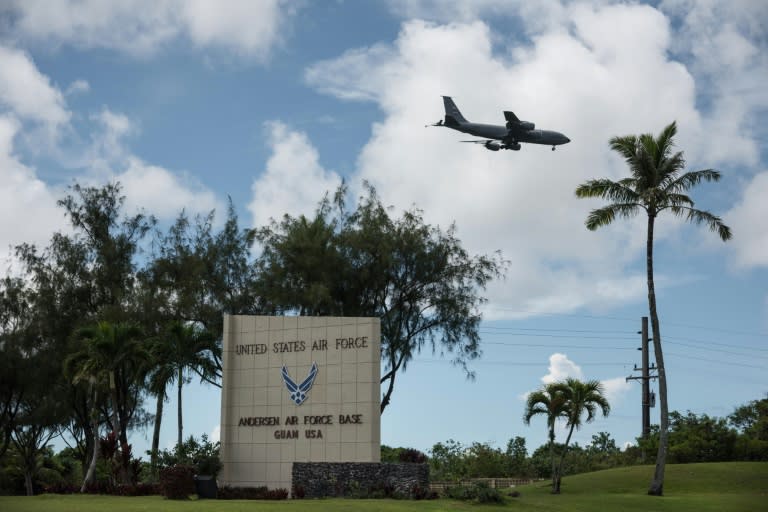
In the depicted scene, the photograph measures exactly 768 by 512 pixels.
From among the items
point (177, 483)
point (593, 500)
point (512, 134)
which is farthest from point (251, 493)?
point (512, 134)

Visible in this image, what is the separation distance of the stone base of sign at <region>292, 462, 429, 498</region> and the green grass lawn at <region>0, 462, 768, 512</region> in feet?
6.83

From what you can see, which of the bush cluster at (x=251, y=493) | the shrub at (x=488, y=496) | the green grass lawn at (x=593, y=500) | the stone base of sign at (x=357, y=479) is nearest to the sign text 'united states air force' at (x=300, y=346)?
the stone base of sign at (x=357, y=479)

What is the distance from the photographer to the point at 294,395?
118ft

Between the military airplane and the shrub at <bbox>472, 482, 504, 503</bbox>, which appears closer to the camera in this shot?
the shrub at <bbox>472, 482, 504, 503</bbox>

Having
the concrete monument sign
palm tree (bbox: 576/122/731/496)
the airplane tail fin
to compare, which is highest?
the airplane tail fin

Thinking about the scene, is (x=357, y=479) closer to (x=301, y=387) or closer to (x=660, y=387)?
(x=301, y=387)

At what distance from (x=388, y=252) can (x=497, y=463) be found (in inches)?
590

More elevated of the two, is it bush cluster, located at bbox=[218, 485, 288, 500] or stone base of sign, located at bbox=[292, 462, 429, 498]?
stone base of sign, located at bbox=[292, 462, 429, 498]

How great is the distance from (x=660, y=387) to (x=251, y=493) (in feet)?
57.6

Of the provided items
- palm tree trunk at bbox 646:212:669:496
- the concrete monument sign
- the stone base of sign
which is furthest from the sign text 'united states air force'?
palm tree trunk at bbox 646:212:669:496

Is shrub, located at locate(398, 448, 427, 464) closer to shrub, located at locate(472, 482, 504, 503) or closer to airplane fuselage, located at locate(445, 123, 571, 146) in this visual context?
shrub, located at locate(472, 482, 504, 503)

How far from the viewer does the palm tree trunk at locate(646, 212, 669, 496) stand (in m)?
35.4

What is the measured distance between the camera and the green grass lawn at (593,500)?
86.9 feet

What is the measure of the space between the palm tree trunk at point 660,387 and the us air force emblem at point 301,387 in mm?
14330
